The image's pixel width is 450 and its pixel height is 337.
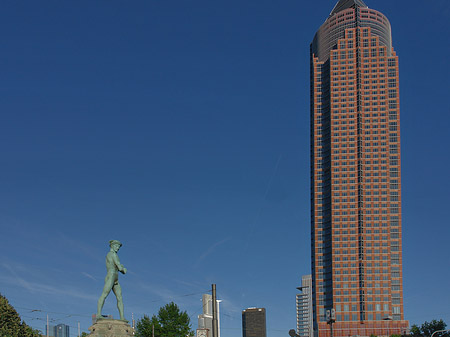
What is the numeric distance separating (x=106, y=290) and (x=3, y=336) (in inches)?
1565

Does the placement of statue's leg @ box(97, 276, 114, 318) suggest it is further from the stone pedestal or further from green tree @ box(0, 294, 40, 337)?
green tree @ box(0, 294, 40, 337)

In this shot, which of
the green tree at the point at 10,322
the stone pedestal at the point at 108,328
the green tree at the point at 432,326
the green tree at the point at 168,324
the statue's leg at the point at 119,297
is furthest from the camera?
the green tree at the point at 432,326

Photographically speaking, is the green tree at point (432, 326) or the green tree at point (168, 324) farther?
the green tree at point (432, 326)

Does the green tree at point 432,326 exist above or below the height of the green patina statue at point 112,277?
below

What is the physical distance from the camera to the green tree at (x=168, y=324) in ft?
327

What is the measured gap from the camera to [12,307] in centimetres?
8275

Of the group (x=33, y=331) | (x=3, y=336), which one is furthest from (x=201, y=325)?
(x=3, y=336)

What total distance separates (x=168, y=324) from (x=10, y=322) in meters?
26.6

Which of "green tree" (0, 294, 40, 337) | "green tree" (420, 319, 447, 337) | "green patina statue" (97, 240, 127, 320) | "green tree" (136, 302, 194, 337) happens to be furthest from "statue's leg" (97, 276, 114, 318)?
"green tree" (420, 319, 447, 337)

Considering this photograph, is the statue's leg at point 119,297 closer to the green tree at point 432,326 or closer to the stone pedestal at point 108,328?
the stone pedestal at point 108,328

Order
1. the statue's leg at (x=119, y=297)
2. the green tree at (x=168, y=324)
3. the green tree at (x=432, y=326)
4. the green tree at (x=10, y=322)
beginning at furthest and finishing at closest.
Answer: the green tree at (x=432, y=326), the green tree at (x=168, y=324), the green tree at (x=10, y=322), the statue's leg at (x=119, y=297)

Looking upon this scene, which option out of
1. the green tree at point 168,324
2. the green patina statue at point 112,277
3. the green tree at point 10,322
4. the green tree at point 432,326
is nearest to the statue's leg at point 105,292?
the green patina statue at point 112,277

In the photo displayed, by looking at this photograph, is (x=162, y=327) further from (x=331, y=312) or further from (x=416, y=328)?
(x=416, y=328)

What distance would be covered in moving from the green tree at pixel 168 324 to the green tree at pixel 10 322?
21242 mm
